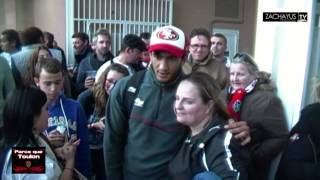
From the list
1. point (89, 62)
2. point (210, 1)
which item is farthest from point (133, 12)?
point (89, 62)

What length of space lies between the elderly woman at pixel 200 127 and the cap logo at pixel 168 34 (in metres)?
0.24

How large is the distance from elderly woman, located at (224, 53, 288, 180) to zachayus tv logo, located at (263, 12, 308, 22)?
1.08 ft

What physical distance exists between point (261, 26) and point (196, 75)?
1008mm

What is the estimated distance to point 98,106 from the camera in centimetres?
320

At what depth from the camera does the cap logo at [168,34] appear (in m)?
2.02

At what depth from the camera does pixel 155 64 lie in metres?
2.07

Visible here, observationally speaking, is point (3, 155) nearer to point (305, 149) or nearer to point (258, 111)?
point (258, 111)

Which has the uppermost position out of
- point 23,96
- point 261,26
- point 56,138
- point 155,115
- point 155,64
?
point 261,26

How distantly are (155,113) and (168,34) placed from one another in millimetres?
403

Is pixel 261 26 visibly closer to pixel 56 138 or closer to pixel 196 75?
pixel 196 75

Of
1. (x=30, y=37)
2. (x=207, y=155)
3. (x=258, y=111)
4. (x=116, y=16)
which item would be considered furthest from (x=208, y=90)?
(x=116, y=16)

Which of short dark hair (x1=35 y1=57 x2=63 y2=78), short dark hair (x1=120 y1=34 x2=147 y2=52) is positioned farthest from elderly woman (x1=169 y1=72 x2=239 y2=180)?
short dark hair (x1=120 y1=34 x2=147 y2=52)

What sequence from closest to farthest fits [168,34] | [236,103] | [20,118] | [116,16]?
[20,118]
[168,34]
[236,103]
[116,16]

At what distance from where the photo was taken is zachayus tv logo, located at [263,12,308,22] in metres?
2.29
